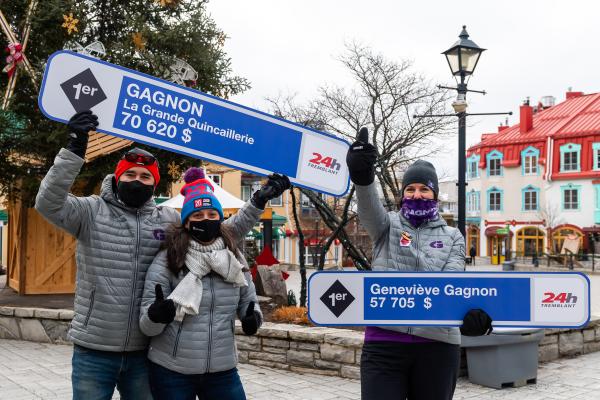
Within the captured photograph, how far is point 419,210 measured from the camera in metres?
3.04

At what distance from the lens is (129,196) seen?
3.01m

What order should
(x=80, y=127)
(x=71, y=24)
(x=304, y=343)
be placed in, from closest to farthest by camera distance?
1. (x=80, y=127)
2. (x=304, y=343)
3. (x=71, y=24)

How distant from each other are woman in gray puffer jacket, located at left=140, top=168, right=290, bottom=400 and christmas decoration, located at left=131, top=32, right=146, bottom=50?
22.4 ft

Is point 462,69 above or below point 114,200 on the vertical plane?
above

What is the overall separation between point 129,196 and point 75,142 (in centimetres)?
43

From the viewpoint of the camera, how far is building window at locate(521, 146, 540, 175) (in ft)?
152

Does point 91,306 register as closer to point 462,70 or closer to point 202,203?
point 202,203

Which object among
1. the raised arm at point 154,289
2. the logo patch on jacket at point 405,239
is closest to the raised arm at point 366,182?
the logo patch on jacket at point 405,239

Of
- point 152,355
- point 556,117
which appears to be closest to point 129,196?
point 152,355

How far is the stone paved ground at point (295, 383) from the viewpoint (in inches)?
237

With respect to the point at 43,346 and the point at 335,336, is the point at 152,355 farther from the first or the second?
the point at 43,346

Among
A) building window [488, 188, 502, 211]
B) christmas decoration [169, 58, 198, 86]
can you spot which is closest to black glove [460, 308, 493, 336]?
christmas decoration [169, 58, 198, 86]

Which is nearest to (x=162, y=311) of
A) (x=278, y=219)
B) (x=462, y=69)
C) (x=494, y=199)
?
(x=462, y=69)

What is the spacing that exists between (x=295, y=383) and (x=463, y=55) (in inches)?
202
